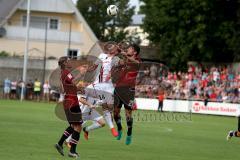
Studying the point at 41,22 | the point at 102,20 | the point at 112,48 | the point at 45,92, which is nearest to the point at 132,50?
the point at 112,48

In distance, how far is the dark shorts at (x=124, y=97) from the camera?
19422 mm

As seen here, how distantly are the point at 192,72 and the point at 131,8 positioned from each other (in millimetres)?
41962

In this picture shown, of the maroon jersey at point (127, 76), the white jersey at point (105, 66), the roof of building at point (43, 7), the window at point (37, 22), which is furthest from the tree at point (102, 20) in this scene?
the white jersey at point (105, 66)

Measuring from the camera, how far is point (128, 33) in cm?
8806

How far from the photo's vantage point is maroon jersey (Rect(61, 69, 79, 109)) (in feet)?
47.4

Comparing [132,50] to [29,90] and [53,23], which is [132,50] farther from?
[53,23]

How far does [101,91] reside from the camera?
1905cm

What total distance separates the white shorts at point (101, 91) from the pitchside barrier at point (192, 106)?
2386cm

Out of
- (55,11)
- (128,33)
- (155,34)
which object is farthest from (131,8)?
(155,34)

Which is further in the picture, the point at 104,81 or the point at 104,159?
the point at 104,81

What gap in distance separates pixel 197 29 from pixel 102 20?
32.7 m

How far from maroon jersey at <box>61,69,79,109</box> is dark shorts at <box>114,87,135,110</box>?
15.5 ft

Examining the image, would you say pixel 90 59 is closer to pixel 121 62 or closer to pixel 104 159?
pixel 121 62

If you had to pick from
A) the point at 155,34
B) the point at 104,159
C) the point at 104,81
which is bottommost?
the point at 104,159
